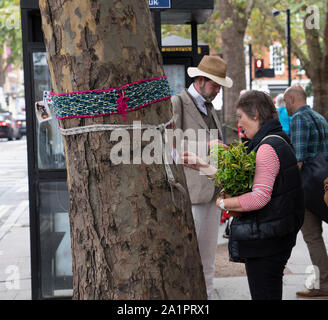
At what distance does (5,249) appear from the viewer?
790 centimetres

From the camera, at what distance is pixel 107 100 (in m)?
2.27

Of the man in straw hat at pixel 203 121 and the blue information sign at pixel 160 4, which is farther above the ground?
the blue information sign at pixel 160 4

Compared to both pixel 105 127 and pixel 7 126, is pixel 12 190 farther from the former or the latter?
pixel 7 126

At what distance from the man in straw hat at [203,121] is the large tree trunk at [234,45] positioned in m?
15.4

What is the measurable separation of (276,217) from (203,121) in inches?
61.1

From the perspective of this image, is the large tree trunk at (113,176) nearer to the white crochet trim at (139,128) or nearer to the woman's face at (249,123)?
the white crochet trim at (139,128)

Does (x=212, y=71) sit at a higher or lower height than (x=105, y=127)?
higher

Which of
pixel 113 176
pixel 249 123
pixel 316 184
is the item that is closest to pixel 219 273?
pixel 316 184

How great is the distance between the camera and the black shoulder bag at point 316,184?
5.00 m

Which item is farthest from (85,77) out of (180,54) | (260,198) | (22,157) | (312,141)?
(22,157)

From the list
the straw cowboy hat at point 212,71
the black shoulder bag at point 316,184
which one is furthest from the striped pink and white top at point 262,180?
the black shoulder bag at point 316,184

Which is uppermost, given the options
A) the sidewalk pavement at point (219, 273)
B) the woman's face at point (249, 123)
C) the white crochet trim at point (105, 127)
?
the white crochet trim at point (105, 127)

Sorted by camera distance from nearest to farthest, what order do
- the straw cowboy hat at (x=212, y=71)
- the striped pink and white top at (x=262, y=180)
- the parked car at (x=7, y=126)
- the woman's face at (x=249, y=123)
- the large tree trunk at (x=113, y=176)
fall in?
the large tree trunk at (x=113, y=176)
the striped pink and white top at (x=262, y=180)
the woman's face at (x=249, y=123)
the straw cowboy hat at (x=212, y=71)
the parked car at (x=7, y=126)

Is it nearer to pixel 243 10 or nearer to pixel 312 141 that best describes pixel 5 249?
pixel 312 141
